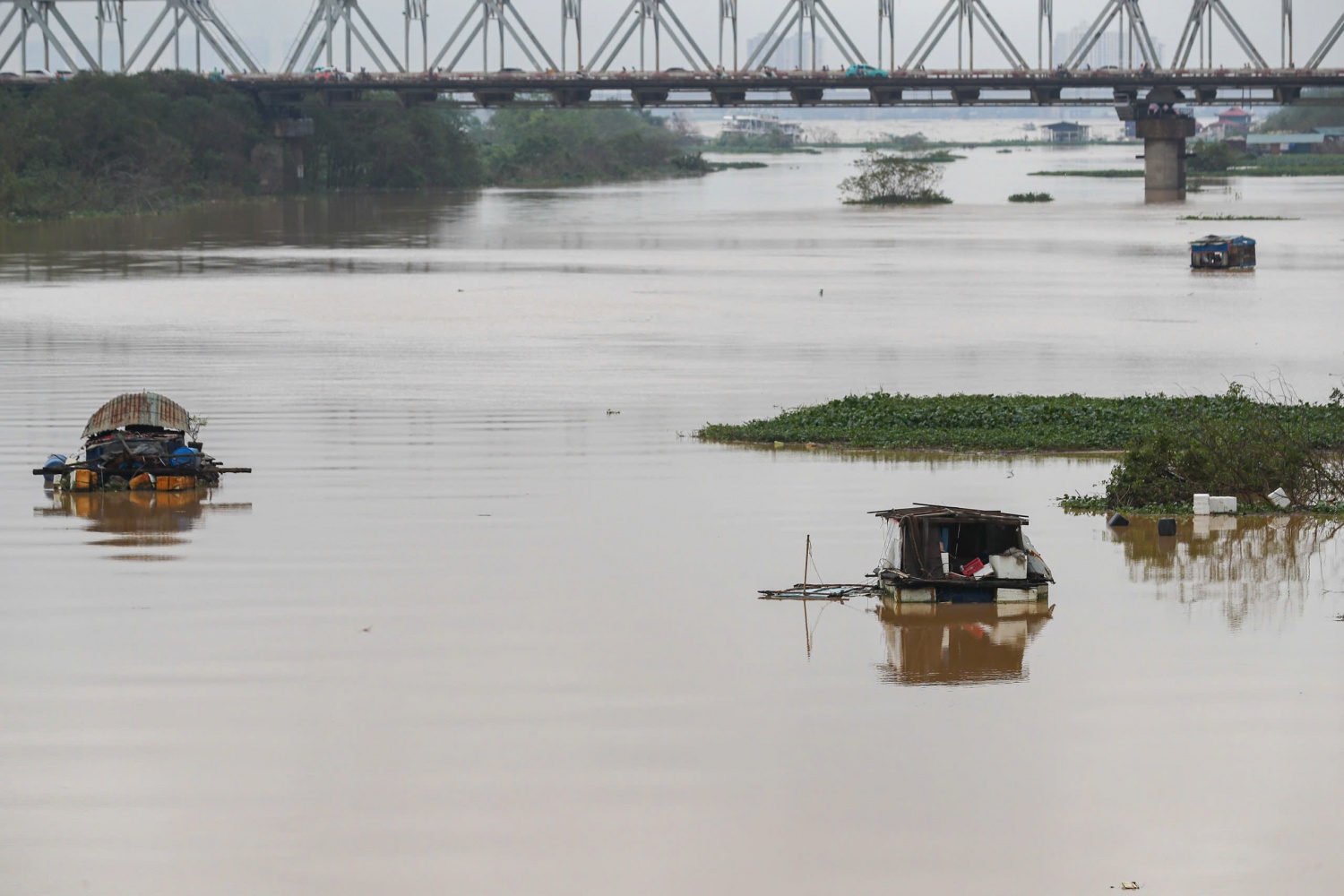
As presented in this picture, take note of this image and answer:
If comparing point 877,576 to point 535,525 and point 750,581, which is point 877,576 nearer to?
point 750,581

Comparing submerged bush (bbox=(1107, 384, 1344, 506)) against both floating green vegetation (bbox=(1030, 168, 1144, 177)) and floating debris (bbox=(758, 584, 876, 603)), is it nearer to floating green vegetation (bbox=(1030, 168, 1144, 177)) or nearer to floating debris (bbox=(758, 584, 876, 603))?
floating debris (bbox=(758, 584, 876, 603))

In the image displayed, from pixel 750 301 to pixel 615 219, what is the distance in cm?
5215

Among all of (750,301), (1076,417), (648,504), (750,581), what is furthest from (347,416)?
(750,301)

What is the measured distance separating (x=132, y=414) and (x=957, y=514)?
1105cm

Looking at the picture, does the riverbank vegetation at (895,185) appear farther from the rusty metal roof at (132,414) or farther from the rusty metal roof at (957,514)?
the rusty metal roof at (957,514)

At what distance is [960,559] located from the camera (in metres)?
18.6

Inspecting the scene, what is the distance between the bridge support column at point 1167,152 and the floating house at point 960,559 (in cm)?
11335

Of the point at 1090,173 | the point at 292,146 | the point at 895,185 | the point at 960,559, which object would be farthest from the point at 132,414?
the point at 1090,173

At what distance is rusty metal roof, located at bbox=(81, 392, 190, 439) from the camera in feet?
78.6

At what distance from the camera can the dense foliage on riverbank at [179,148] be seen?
105 meters

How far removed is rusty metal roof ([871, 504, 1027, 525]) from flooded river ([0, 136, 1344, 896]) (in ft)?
2.78

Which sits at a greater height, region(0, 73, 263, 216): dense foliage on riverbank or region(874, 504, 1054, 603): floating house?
region(0, 73, 263, 216): dense foliage on riverbank

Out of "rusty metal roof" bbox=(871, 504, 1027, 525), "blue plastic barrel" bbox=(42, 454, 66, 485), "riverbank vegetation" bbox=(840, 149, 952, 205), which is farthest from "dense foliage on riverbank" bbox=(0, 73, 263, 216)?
"rusty metal roof" bbox=(871, 504, 1027, 525)

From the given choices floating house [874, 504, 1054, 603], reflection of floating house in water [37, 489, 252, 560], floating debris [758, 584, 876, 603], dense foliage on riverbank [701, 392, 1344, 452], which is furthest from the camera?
dense foliage on riverbank [701, 392, 1344, 452]
